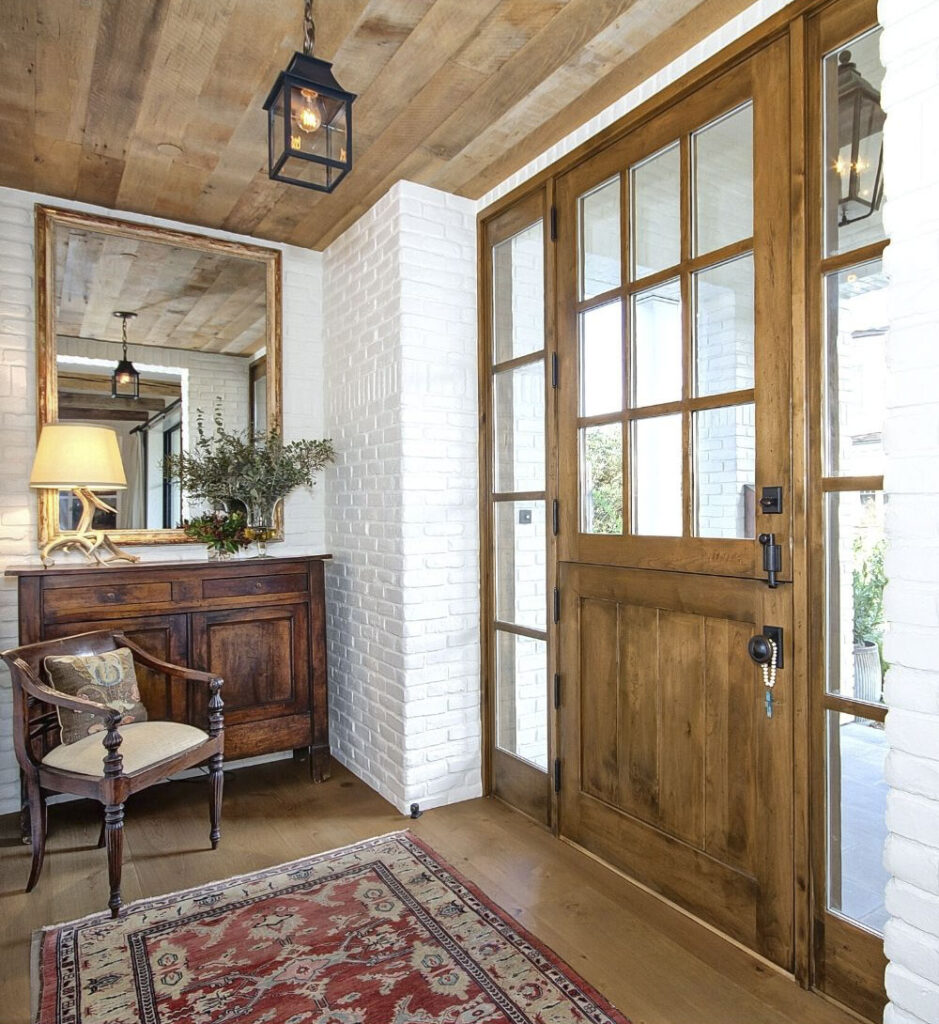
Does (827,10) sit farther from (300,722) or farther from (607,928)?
(300,722)

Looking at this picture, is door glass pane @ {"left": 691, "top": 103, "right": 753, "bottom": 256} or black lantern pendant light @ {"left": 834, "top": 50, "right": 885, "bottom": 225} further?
door glass pane @ {"left": 691, "top": 103, "right": 753, "bottom": 256}

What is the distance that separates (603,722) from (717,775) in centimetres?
48

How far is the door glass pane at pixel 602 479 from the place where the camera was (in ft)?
7.99

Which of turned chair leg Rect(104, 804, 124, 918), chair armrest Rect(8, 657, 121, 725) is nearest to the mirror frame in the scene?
chair armrest Rect(8, 657, 121, 725)

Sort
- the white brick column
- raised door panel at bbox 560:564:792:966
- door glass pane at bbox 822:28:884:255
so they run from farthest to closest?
raised door panel at bbox 560:564:792:966 < door glass pane at bbox 822:28:884:255 < the white brick column

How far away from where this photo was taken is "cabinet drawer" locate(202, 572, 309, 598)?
3064mm

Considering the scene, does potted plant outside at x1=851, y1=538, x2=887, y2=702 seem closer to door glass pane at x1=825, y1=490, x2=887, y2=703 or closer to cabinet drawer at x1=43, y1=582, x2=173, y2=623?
door glass pane at x1=825, y1=490, x2=887, y2=703

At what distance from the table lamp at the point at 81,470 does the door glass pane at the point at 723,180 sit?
91.8 inches

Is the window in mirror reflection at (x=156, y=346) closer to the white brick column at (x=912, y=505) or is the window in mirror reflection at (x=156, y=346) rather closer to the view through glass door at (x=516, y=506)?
the view through glass door at (x=516, y=506)

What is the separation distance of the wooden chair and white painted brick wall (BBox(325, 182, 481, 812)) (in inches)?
28.8

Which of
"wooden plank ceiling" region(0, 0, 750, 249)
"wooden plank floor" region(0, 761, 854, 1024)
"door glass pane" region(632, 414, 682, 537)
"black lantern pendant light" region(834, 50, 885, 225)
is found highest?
"wooden plank ceiling" region(0, 0, 750, 249)

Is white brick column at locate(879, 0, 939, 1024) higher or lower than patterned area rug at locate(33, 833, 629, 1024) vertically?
higher

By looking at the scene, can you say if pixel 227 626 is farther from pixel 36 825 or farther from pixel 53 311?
pixel 53 311

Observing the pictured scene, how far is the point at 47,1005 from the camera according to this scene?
1.81 meters
